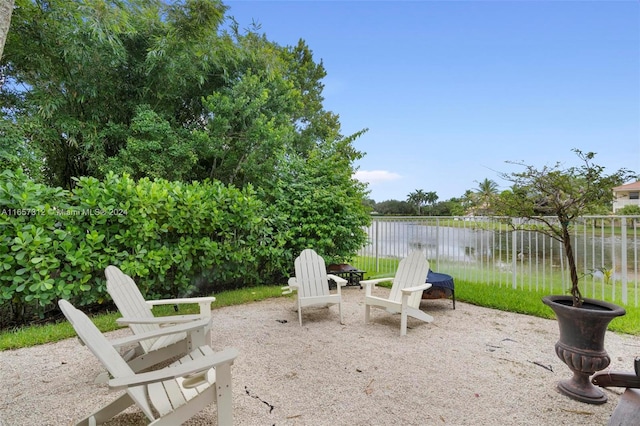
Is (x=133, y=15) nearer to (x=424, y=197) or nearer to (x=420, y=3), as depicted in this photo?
(x=420, y=3)

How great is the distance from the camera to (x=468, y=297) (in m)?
5.12

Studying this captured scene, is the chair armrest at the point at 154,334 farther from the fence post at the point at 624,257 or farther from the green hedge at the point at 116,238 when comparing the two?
the fence post at the point at 624,257

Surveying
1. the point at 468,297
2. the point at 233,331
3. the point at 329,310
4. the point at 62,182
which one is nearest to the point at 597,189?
the point at 468,297

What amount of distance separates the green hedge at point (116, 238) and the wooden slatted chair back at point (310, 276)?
1.40 metres

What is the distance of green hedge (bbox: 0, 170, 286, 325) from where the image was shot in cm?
341

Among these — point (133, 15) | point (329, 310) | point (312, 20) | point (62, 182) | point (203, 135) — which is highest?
point (312, 20)

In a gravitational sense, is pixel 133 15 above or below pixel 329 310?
above

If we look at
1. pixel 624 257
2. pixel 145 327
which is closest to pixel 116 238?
pixel 145 327

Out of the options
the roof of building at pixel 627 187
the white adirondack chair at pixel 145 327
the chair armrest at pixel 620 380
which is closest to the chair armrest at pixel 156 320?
the white adirondack chair at pixel 145 327

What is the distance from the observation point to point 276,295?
18.2 feet

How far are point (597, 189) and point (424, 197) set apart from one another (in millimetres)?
23093

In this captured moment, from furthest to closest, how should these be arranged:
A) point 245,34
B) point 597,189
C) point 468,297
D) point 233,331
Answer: point 245,34 < point 468,297 < point 233,331 < point 597,189

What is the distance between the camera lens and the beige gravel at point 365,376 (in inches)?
81.1

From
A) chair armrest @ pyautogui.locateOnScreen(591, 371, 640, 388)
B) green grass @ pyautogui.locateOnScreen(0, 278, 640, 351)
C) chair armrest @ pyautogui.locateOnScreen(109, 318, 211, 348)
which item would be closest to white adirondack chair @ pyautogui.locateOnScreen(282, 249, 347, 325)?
green grass @ pyautogui.locateOnScreen(0, 278, 640, 351)
